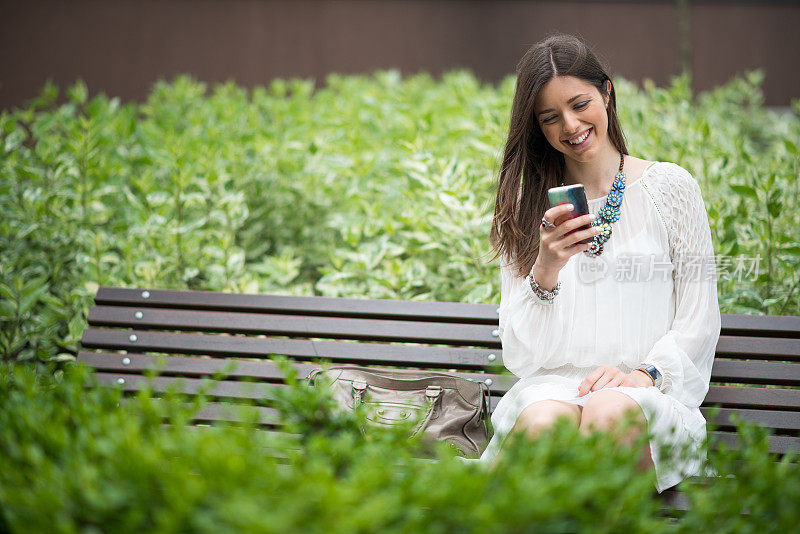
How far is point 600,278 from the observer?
9.02ft

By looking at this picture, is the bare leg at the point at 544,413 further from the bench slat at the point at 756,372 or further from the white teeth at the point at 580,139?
the white teeth at the point at 580,139

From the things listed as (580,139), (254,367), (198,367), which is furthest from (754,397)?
(198,367)

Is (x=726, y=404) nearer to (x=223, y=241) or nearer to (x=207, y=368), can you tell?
(x=207, y=368)

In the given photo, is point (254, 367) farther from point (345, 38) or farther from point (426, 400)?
point (345, 38)

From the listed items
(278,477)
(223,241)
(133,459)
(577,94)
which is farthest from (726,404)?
(223,241)

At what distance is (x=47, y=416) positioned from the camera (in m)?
1.76

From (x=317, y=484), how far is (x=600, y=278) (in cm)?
165

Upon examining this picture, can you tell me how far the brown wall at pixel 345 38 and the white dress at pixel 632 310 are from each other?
6051 millimetres

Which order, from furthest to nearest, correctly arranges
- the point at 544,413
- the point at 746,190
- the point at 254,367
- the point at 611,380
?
the point at 746,190 < the point at 254,367 < the point at 611,380 < the point at 544,413

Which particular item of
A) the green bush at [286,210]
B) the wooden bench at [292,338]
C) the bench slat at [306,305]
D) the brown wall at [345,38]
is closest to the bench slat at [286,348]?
the wooden bench at [292,338]

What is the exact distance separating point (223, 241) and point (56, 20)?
19.1 ft

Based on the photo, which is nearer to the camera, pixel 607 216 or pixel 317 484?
pixel 317 484

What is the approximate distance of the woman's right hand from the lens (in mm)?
2445

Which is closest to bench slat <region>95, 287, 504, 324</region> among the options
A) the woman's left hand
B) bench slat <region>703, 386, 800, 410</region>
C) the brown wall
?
the woman's left hand
